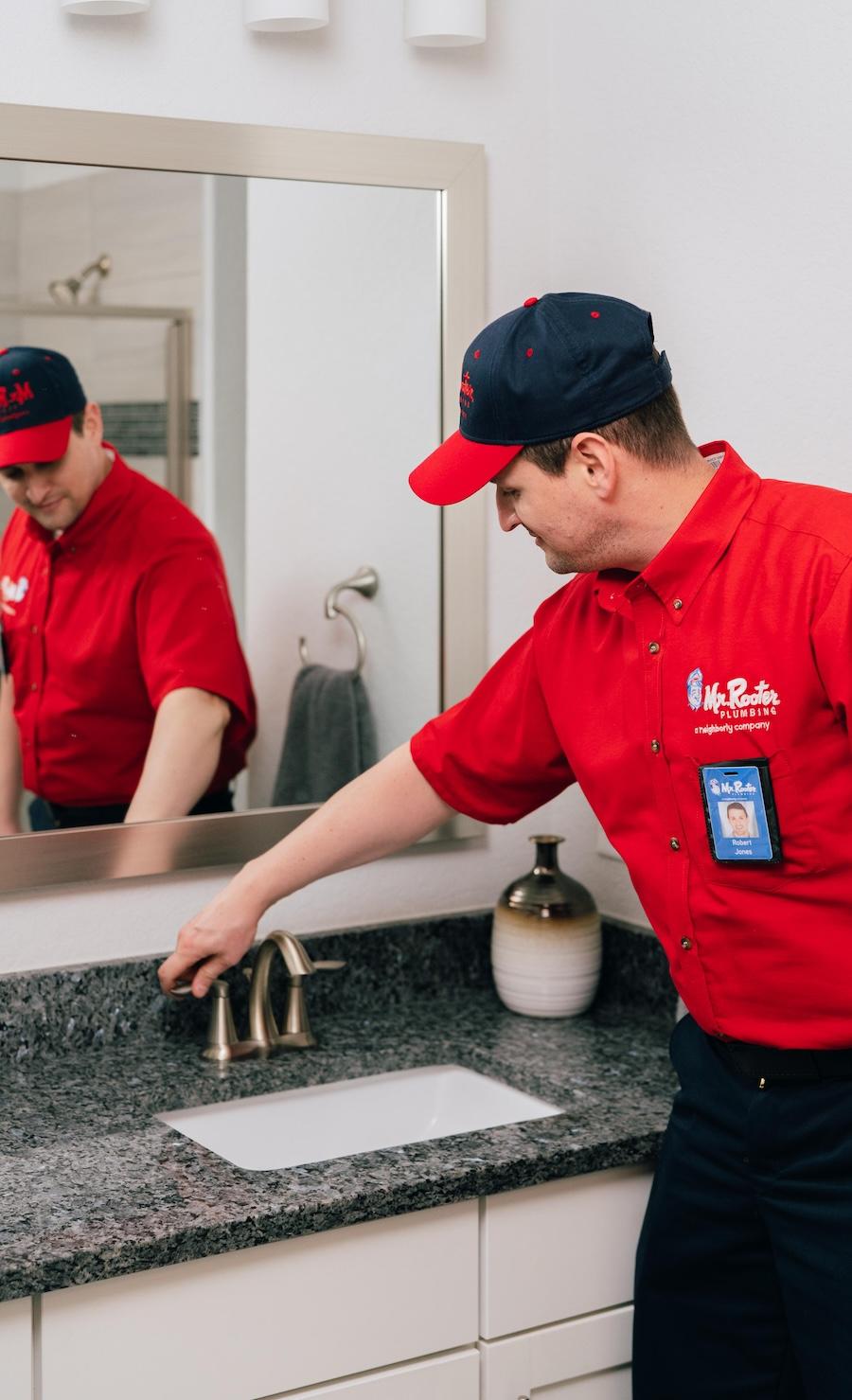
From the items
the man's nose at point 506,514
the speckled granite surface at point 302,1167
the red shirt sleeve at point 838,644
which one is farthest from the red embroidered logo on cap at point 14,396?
the red shirt sleeve at point 838,644

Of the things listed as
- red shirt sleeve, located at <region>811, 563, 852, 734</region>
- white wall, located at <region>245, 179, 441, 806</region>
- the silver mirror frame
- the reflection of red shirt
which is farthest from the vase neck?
red shirt sleeve, located at <region>811, 563, 852, 734</region>

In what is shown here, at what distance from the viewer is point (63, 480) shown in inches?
78.6

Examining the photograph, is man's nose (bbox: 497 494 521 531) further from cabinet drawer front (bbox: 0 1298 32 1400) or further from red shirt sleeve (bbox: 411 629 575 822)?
cabinet drawer front (bbox: 0 1298 32 1400)

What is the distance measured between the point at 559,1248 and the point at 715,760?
599mm

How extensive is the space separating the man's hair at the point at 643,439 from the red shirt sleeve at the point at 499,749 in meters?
0.32

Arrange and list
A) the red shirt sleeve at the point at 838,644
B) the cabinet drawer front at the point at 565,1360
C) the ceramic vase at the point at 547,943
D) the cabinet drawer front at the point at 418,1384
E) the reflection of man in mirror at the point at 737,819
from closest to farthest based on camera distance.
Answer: the red shirt sleeve at the point at 838,644 < the reflection of man in mirror at the point at 737,819 < the cabinet drawer front at the point at 418,1384 < the cabinet drawer front at the point at 565,1360 < the ceramic vase at the point at 547,943

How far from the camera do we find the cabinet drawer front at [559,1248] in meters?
1.69

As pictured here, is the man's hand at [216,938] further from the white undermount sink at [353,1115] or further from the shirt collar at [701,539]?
the shirt collar at [701,539]

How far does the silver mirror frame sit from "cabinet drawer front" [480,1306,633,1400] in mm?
728

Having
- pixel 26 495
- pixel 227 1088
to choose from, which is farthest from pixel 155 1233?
pixel 26 495

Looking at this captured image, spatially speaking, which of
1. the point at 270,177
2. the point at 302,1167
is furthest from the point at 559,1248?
the point at 270,177

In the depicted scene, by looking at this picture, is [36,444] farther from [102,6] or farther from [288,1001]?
[288,1001]

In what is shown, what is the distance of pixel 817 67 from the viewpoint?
1.85 meters

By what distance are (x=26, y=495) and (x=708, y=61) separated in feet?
3.36
